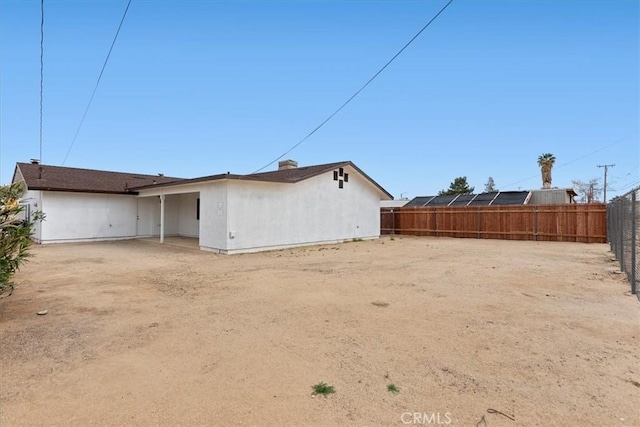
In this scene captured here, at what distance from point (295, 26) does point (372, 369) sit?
1237 centimetres

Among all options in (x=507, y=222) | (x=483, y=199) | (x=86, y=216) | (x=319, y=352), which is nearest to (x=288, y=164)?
(x=86, y=216)

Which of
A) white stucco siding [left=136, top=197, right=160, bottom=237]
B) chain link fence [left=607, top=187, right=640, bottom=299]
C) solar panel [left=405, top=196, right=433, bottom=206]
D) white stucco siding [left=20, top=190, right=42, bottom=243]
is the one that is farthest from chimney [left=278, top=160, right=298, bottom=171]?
chain link fence [left=607, top=187, right=640, bottom=299]

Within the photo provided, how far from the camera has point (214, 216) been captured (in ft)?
39.7

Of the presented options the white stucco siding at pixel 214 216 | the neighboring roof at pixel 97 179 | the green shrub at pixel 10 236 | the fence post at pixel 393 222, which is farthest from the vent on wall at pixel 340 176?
the green shrub at pixel 10 236

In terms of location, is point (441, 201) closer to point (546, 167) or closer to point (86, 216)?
point (546, 167)

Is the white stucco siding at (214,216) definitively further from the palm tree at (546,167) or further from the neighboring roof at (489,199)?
the palm tree at (546,167)

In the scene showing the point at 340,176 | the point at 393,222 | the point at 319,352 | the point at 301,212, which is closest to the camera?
the point at 319,352

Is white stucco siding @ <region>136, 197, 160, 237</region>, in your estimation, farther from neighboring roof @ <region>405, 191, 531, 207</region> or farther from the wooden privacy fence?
neighboring roof @ <region>405, 191, 531, 207</region>

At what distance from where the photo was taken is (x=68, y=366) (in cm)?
301

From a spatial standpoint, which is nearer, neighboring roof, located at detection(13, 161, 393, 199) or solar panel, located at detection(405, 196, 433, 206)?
neighboring roof, located at detection(13, 161, 393, 199)
